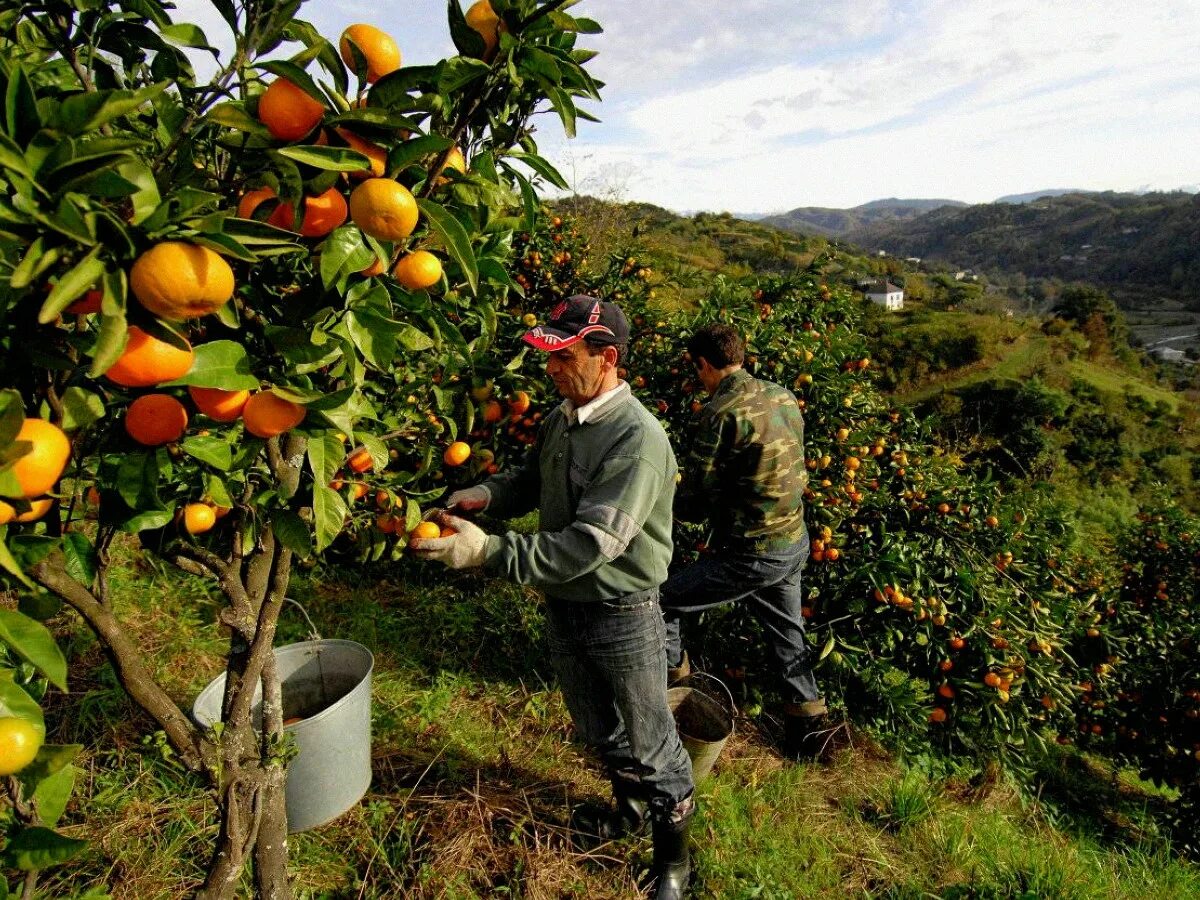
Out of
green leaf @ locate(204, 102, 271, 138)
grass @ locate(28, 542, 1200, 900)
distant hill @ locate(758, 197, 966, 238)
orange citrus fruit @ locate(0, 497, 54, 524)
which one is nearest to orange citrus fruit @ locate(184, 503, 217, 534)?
orange citrus fruit @ locate(0, 497, 54, 524)

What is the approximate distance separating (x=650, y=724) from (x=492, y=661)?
1521 mm

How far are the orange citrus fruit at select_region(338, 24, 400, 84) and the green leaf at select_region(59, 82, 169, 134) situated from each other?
340 mm

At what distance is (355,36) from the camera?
0.99 metres

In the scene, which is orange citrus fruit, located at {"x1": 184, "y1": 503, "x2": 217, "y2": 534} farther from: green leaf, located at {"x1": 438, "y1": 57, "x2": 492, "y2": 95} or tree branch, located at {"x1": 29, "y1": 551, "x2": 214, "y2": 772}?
green leaf, located at {"x1": 438, "y1": 57, "x2": 492, "y2": 95}

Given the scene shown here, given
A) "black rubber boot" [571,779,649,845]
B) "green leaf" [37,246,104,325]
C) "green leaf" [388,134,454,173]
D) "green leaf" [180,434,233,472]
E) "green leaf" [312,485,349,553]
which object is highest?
"green leaf" [388,134,454,173]

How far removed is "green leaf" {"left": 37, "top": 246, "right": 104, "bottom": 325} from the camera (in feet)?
2.17

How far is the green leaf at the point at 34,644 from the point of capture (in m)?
0.78

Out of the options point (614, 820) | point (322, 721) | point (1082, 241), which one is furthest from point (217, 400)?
point (1082, 241)

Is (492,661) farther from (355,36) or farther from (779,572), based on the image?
(355,36)

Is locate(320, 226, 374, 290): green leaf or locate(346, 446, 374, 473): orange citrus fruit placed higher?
locate(320, 226, 374, 290): green leaf

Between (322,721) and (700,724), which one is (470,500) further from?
(700,724)

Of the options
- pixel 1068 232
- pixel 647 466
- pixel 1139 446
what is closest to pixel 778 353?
pixel 647 466

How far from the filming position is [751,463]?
9.43 ft

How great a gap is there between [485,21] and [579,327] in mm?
1070
